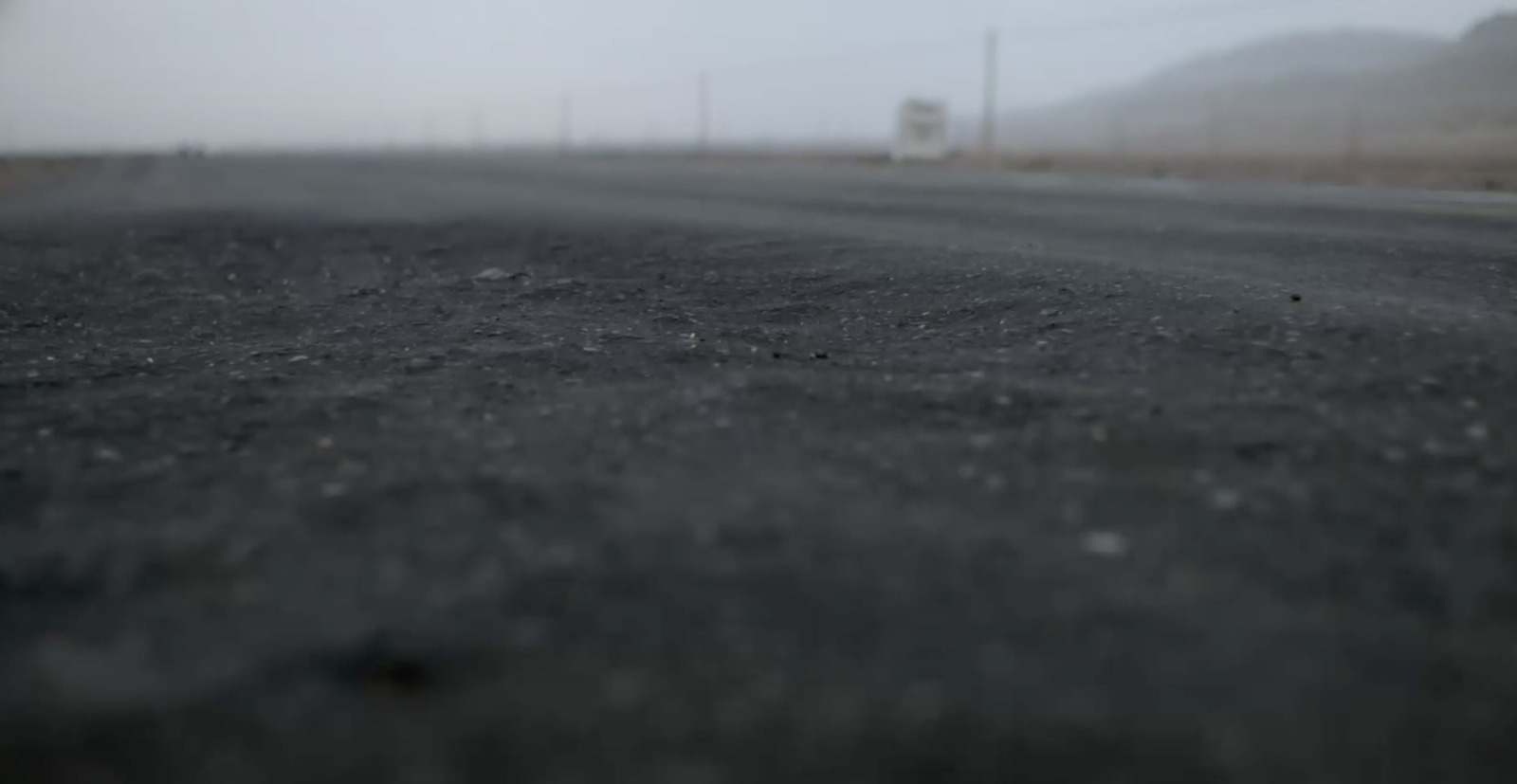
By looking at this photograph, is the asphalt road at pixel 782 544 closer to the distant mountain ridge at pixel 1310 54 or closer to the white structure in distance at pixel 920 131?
the white structure in distance at pixel 920 131

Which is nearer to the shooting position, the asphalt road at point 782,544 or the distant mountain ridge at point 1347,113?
the asphalt road at point 782,544

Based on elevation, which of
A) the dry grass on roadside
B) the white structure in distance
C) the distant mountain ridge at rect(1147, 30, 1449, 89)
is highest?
the distant mountain ridge at rect(1147, 30, 1449, 89)

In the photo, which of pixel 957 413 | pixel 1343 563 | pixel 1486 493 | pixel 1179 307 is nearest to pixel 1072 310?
pixel 1179 307

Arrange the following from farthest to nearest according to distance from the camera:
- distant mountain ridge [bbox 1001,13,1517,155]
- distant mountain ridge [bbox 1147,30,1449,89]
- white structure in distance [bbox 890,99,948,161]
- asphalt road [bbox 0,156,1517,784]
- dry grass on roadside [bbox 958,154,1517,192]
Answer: distant mountain ridge [bbox 1147,30,1449,89] → distant mountain ridge [bbox 1001,13,1517,155] → white structure in distance [bbox 890,99,948,161] → dry grass on roadside [bbox 958,154,1517,192] → asphalt road [bbox 0,156,1517,784]

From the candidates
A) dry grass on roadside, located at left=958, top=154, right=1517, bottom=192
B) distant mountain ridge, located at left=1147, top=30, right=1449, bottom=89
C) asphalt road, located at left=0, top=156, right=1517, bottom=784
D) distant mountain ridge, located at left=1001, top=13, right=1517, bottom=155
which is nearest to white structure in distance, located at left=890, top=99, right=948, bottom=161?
dry grass on roadside, located at left=958, top=154, right=1517, bottom=192

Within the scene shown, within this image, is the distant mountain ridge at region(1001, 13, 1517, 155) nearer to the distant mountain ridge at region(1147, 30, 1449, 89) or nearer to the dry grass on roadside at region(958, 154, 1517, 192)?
the distant mountain ridge at region(1147, 30, 1449, 89)

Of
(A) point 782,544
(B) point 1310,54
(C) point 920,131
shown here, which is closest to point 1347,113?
(C) point 920,131

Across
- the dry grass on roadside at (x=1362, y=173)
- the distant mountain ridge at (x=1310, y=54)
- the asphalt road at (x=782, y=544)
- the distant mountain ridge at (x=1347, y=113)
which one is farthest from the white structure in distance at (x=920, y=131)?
the distant mountain ridge at (x=1310, y=54)

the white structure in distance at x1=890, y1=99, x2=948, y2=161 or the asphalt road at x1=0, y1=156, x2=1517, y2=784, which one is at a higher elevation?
the white structure in distance at x1=890, y1=99, x2=948, y2=161
